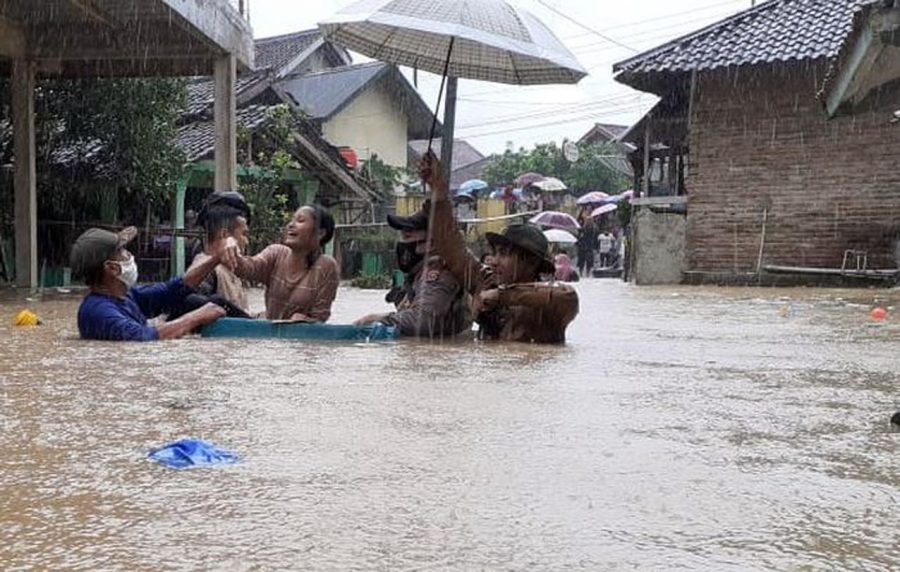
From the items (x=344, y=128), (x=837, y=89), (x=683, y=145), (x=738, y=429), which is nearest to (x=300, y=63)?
(x=344, y=128)

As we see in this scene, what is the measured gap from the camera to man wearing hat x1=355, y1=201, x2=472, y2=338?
603 cm

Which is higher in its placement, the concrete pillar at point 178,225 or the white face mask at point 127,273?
the concrete pillar at point 178,225

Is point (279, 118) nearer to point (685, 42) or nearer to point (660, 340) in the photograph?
point (685, 42)

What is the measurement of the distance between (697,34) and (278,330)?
504 inches

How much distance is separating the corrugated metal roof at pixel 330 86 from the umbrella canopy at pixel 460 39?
19045 millimetres

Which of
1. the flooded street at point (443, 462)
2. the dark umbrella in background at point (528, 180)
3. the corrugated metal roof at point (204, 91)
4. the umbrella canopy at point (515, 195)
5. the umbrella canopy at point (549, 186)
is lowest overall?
the flooded street at point (443, 462)

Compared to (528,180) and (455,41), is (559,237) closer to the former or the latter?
(528,180)

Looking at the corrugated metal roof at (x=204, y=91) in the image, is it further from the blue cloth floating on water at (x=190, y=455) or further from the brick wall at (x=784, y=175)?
the blue cloth floating on water at (x=190, y=455)

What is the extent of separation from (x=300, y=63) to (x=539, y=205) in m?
9.96

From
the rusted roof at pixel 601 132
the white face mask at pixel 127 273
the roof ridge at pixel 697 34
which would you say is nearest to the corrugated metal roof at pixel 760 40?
the roof ridge at pixel 697 34

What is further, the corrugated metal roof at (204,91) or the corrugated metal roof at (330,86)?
the corrugated metal roof at (330,86)

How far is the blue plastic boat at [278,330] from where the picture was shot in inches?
229

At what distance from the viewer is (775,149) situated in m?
15.7

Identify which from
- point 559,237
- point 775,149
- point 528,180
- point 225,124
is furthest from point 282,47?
point 225,124
